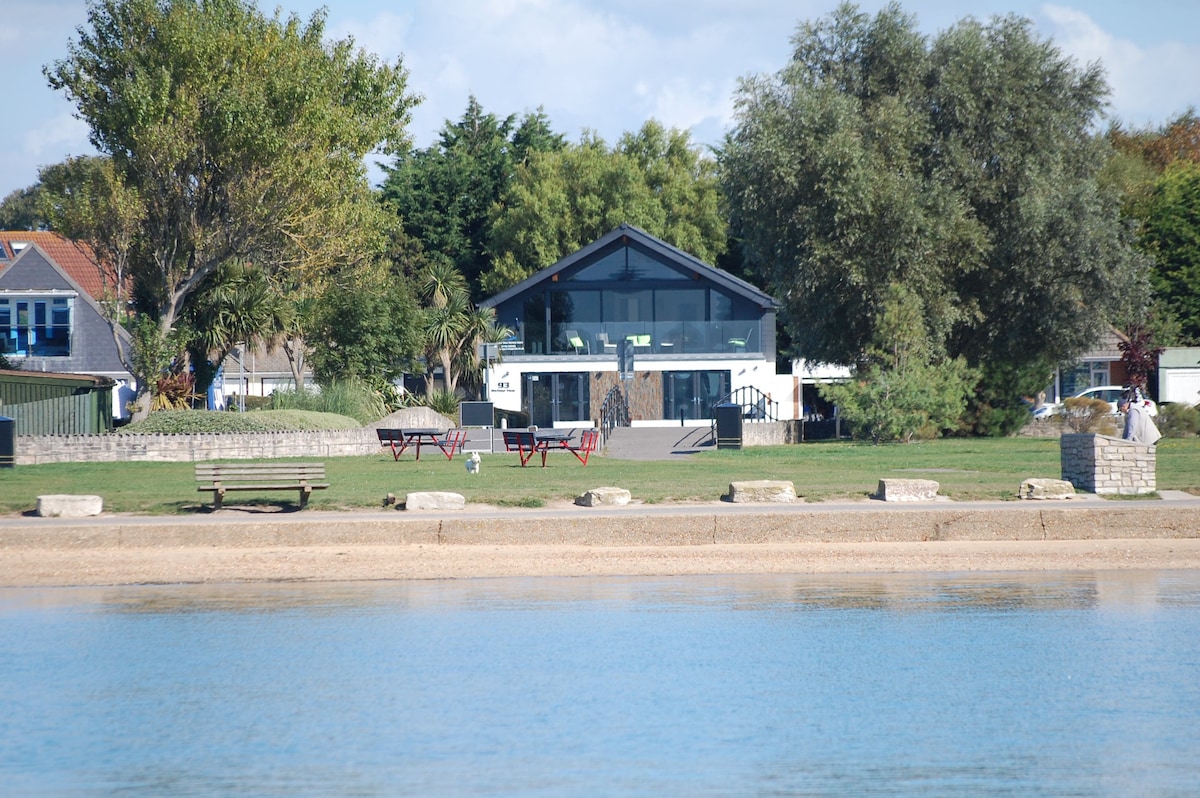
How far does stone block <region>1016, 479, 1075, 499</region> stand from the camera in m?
18.8

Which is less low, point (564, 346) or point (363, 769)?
point (564, 346)

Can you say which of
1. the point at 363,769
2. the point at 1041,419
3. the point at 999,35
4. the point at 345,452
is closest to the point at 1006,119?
the point at 999,35

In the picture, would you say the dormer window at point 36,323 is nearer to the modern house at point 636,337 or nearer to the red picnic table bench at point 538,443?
the modern house at point 636,337

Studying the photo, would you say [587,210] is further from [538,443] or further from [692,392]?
[538,443]

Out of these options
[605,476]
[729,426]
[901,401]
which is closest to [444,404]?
[729,426]

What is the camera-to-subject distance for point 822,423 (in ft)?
123

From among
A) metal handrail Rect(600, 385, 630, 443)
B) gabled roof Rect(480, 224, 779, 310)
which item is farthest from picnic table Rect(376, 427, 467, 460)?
gabled roof Rect(480, 224, 779, 310)

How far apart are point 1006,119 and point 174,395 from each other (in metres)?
28.0

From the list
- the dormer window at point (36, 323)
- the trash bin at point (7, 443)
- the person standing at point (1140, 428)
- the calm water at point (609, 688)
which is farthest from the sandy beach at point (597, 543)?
the dormer window at point (36, 323)

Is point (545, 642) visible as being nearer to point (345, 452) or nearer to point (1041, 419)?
point (345, 452)

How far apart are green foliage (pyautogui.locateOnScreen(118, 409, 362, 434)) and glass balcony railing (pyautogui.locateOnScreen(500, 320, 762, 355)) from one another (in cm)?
1774

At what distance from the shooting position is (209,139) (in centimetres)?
3133

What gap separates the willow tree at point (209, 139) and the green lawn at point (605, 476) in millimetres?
8050

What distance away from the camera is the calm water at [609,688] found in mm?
8328
